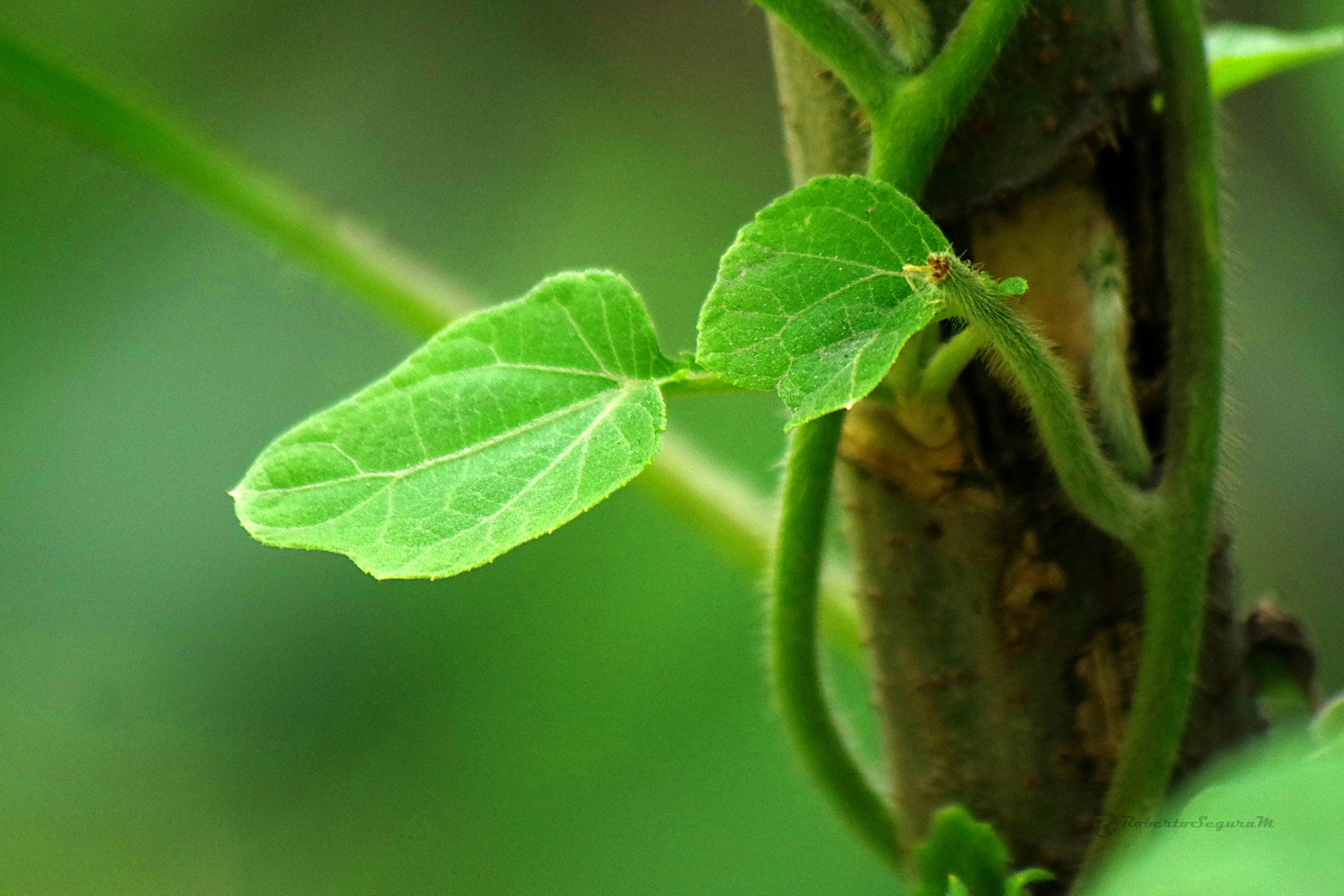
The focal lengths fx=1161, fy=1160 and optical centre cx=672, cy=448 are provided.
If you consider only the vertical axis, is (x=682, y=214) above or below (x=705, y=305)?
above

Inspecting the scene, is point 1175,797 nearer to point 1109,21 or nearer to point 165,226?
point 1109,21

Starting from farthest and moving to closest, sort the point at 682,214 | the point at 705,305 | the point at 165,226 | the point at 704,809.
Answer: the point at 682,214 → the point at 165,226 → the point at 704,809 → the point at 705,305

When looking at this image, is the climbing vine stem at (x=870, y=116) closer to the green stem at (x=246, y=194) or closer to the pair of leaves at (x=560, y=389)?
the pair of leaves at (x=560, y=389)

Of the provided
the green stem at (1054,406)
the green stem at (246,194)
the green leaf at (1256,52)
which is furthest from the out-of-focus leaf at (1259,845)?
the green stem at (246,194)

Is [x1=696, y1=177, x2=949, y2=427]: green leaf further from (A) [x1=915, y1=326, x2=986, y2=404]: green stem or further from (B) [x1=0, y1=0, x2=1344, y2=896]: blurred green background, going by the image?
(B) [x1=0, y1=0, x2=1344, y2=896]: blurred green background

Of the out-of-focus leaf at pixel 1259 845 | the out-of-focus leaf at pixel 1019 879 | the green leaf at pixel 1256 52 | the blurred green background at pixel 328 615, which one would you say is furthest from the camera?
the blurred green background at pixel 328 615

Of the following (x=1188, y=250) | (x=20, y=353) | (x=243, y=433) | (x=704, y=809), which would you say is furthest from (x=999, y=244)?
(x=20, y=353)
